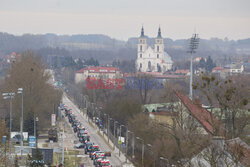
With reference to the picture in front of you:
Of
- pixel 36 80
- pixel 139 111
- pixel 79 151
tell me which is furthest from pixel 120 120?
pixel 79 151

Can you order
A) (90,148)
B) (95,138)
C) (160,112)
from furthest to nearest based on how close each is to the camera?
(95,138) → (160,112) → (90,148)

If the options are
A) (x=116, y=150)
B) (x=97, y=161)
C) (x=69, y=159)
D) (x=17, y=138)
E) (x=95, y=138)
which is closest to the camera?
(x=97, y=161)

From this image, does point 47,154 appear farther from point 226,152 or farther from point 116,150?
point 226,152

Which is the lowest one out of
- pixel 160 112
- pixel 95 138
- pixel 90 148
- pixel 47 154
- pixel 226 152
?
pixel 95 138

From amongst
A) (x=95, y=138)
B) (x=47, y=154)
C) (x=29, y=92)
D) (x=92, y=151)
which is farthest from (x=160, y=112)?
(x=47, y=154)

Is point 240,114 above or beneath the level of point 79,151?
above

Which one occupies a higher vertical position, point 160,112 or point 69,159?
point 160,112

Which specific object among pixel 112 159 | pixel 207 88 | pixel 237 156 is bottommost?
pixel 112 159

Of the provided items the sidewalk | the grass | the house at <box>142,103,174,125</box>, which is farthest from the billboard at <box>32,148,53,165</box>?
the house at <box>142,103,174,125</box>

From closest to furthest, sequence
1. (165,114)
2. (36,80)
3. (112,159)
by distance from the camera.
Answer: (112,159), (165,114), (36,80)

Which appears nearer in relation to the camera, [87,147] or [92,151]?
[92,151]

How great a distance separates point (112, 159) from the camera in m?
62.5

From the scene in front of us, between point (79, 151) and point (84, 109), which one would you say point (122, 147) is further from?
point (84, 109)

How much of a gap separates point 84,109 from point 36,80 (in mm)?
33271
